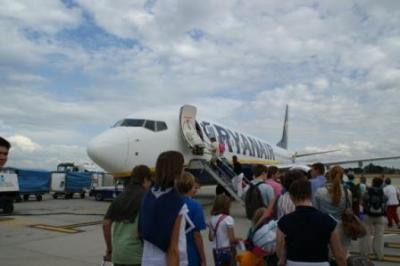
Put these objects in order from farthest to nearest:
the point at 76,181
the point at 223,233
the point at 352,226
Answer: the point at 76,181
the point at 223,233
the point at 352,226

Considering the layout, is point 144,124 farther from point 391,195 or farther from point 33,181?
point 33,181

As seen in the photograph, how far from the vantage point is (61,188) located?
78.9 ft

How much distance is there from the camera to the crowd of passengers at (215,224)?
3.43 m

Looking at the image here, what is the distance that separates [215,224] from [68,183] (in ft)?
65.3

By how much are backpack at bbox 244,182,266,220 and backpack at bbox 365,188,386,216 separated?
12.9 ft

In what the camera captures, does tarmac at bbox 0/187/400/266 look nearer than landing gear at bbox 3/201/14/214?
Yes

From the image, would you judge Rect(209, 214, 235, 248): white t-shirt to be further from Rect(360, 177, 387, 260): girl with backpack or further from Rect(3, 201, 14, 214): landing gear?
Rect(3, 201, 14, 214): landing gear

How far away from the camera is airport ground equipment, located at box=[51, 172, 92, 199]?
78.5 ft

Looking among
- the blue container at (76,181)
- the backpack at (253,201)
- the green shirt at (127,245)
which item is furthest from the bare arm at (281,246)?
the blue container at (76,181)

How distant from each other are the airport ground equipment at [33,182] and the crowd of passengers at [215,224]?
17.6 metres

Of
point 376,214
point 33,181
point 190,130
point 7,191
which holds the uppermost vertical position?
point 190,130

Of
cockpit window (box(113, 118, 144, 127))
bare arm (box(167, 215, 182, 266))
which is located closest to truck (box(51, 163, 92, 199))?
cockpit window (box(113, 118, 144, 127))

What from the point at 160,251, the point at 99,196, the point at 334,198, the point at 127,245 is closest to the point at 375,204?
the point at 334,198

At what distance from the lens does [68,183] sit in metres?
24.2
